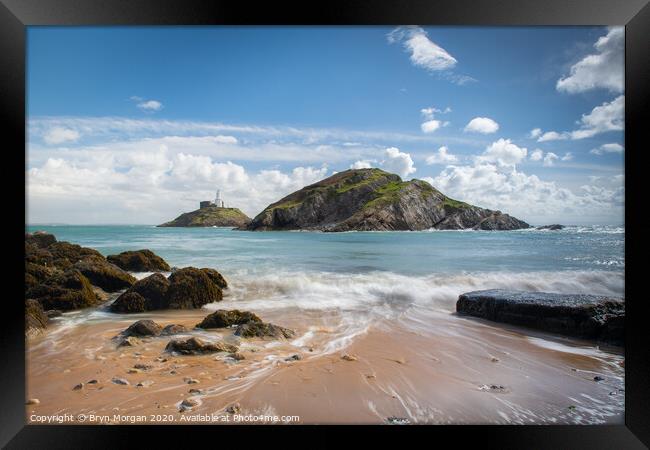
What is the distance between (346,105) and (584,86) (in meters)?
2.35

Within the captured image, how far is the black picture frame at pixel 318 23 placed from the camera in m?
2.03

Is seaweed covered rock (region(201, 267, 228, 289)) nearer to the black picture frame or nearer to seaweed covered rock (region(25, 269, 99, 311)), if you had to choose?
seaweed covered rock (region(25, 269, 99, 311))

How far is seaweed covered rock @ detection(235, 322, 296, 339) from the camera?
2748mm

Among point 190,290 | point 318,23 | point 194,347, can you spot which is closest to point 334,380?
point 194,347

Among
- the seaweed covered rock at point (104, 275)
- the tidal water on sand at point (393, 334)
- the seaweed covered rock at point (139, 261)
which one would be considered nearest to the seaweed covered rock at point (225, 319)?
the tidal water on sand at point (393, 334)

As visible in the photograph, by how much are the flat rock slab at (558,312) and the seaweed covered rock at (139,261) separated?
408cm

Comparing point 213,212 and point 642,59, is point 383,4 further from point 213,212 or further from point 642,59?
point 213,212

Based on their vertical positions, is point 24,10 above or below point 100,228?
above

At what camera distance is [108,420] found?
205 cm

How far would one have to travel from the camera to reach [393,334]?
2.89 m

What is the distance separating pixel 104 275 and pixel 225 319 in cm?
191

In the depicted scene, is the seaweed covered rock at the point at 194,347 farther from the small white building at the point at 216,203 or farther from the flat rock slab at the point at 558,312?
the flat rock slab at the point at 558,312

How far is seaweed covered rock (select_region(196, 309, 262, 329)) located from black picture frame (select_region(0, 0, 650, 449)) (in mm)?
986

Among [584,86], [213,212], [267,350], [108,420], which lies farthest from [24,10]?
[584,86]
